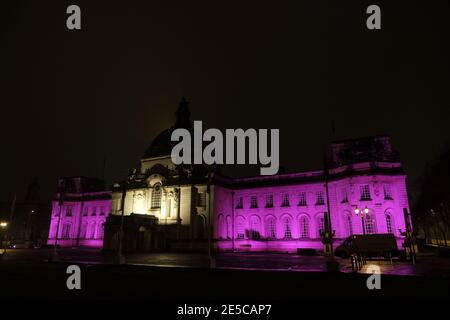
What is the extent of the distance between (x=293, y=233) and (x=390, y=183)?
15840mm

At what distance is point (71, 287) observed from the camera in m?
12.8

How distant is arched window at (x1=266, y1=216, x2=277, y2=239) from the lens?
2000 inches

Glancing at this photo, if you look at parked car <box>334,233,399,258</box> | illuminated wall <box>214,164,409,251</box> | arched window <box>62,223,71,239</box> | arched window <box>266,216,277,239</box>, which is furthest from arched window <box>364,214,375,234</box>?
arched window <box>62,223,71,239</box>

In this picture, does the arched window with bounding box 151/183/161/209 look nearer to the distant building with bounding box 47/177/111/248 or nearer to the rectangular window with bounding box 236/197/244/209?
the rectangular window with bounding box 236/197/244/209

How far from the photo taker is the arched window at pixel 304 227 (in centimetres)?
4822

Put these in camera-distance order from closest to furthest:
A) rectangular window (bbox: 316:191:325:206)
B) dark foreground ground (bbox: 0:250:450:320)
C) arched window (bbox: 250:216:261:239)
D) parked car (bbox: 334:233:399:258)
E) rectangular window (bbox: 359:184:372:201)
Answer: dark foreground ground (bbox: 0:250:450:320) < parked car (bbox: 334:233:399:258) < rectangular window (bbox: 359:184:372:201) < rectangular window (bbox: 316:191:325:206) < arched window (bbox: 250:216:261:239)

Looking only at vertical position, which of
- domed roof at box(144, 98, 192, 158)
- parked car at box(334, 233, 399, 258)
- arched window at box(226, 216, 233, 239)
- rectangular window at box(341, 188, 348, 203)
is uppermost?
domed roof at box(144, 98, 192, 158)

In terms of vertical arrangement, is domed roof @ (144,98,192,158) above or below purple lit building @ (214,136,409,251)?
above

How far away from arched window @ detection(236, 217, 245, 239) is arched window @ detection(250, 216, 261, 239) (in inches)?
57.2

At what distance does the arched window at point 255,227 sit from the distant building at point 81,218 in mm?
31717

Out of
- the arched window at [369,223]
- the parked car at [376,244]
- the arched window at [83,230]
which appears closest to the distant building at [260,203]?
the arched window at [369,223]

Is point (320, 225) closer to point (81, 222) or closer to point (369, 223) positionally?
point (369, 223)
